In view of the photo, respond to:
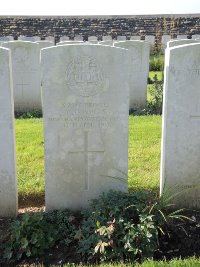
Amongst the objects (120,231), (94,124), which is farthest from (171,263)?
(94,124)

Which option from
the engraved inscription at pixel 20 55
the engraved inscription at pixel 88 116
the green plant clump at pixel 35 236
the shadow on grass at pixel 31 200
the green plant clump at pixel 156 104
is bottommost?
the shadow on grass at pixel 31 200

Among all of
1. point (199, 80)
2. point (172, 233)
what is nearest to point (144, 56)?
point (199, 80)

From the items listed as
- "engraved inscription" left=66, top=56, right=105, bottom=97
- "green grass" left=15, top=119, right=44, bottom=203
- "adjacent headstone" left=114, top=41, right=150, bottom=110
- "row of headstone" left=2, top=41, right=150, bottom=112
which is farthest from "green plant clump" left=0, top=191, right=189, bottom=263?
"adjacent headstone" left=114, top=41, right=150, bottom=110

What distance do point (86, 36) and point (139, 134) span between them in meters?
14.6

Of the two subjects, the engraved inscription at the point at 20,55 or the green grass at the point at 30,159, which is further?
the engraved inscription at the point at 20,55

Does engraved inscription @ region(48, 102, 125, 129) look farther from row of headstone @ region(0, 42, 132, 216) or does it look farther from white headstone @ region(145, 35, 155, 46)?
white headstone @ region(145, 35, 155, 46)

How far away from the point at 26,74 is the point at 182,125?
5.64m

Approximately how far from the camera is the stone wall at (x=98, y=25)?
2064cm

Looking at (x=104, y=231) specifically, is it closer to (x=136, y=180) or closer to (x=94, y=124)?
(x=94, y=124)

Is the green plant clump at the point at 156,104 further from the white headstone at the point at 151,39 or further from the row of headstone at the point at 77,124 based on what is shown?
the white headstone at the point at 151,39

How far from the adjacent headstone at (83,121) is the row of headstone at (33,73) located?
15.5 feet

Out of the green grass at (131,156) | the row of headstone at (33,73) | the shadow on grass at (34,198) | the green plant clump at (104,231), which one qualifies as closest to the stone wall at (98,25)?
the row of headstone at (33,73)

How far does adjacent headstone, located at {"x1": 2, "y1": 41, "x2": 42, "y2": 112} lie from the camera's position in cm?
891

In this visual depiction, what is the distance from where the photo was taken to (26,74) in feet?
29.9
